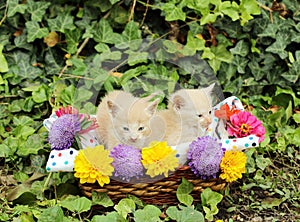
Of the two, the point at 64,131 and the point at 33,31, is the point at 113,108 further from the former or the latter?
the point at 33,31

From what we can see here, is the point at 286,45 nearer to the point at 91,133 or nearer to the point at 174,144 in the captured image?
the point at 174,144

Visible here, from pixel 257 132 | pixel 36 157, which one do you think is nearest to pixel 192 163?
pixel 257 132

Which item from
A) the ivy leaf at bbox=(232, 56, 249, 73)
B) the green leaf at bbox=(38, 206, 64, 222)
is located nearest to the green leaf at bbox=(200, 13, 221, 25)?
the ivy leaf at bbox=(232, 56, 249, 73)

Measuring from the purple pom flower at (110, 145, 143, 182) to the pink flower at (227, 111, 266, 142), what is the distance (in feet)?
1.38

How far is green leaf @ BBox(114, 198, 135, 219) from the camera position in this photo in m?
2.22

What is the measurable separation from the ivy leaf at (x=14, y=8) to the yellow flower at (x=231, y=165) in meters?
1.32

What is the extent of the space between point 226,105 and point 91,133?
56 centimetres

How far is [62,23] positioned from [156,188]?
1153 millimetres

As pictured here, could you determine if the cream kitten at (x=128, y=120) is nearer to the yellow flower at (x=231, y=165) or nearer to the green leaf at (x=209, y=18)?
the yellow flower at (x=231, y=165)

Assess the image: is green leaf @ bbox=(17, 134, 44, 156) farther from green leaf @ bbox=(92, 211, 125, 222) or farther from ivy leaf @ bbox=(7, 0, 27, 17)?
ivy leaf @ bbox=(7, 0, 27, 17)

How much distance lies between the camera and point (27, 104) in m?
2.91

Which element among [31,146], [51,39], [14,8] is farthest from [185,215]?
[14,8]

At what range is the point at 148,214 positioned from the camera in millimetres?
2184

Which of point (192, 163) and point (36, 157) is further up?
point (192, 163)
